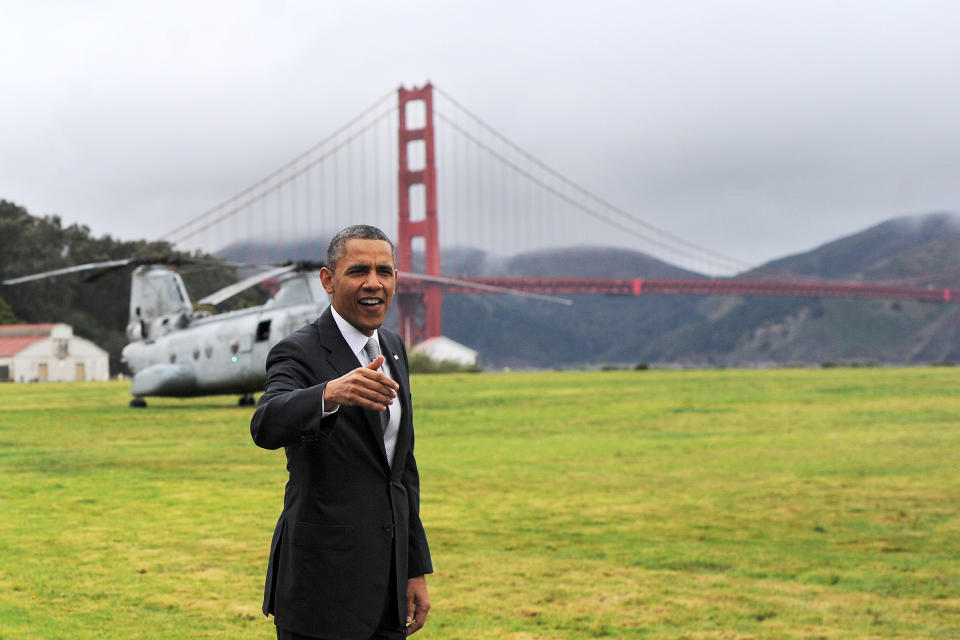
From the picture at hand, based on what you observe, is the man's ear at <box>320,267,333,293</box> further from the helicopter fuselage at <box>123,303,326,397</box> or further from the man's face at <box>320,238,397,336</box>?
the helicopter fuselage at <box>123,303,326,397</box>

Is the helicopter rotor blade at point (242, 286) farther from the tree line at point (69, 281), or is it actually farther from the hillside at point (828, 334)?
the hillside at point (828, 334)

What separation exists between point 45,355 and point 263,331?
168 feet

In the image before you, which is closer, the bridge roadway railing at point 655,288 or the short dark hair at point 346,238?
the short dark hair at point 346,238

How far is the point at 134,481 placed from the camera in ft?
48.4

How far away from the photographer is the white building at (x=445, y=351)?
73.5 meters

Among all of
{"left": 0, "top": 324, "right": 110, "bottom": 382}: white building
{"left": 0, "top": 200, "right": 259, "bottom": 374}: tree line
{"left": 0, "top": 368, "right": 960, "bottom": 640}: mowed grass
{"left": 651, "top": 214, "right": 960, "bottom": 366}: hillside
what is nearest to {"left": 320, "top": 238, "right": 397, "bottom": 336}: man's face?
{"left": 0, "top": 368, "right": 960, "bottom": 640}: mowed grass

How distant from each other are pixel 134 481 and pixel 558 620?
9.25 m

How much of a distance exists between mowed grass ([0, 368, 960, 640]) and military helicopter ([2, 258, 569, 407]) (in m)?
4.69

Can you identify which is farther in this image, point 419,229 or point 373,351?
point 419,229

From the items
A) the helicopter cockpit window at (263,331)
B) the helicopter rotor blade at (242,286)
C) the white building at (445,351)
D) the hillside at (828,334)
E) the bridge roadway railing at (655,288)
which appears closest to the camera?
the helicopter rotor blade at (242,286)

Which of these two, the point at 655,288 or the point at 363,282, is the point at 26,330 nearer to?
the point at 655,288

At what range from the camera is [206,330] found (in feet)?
100

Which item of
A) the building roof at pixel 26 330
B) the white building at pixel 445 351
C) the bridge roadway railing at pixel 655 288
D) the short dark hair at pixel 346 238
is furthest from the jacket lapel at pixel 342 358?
the building roof at pixel 26 330

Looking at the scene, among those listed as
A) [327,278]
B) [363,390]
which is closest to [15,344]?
[327,278]
